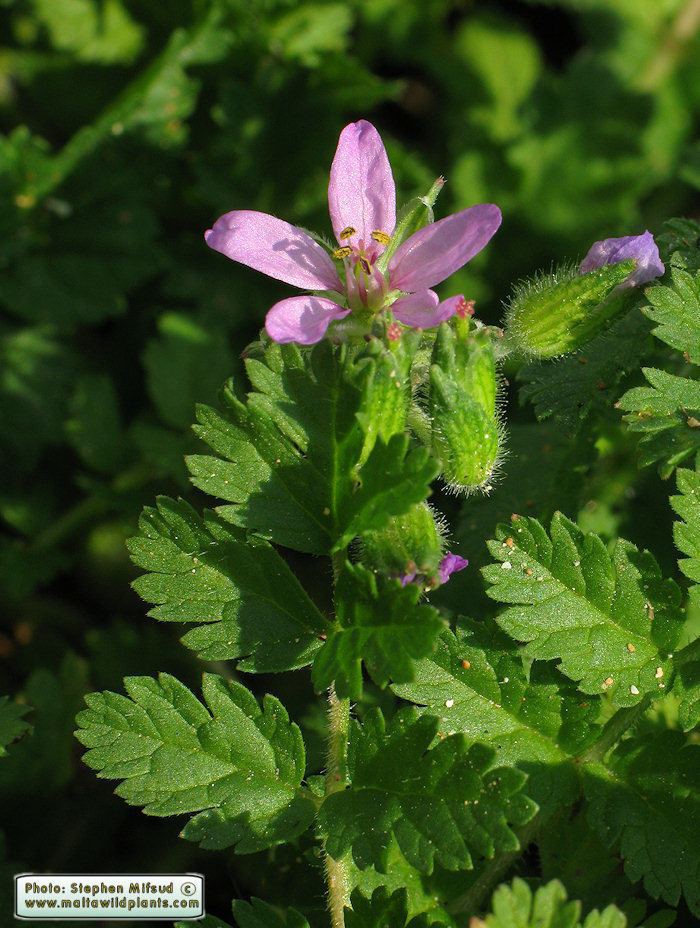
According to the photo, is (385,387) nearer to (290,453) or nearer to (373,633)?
(290,453)

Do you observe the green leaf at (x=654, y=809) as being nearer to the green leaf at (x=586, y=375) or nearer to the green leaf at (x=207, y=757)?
the green leaf at (x=207, y=757)

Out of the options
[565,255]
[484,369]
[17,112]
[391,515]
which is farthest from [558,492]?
[17,112]

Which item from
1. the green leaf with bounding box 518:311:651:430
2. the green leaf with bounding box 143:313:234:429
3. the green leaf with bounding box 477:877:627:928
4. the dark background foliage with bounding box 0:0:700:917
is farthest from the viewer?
the green leaf with bounding box 143:313:234:429

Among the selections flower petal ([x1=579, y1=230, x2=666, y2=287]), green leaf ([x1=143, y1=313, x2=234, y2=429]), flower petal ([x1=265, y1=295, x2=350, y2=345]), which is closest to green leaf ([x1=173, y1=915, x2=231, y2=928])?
flower petal ([x1=265, y1=295, x2=350, y2=345])

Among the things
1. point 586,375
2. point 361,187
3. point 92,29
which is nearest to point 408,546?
point 586,375

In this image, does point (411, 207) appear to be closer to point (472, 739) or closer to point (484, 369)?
point (484, 369)

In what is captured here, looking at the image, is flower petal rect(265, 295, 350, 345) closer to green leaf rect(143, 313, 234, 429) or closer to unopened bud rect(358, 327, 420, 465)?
unopened bud rect(358, 327, 420, 465)
